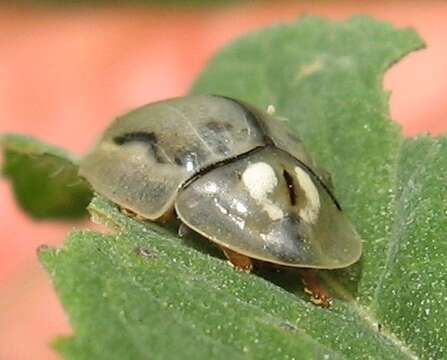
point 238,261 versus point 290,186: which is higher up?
point 290,186

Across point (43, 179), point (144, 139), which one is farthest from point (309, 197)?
point (43, 179)

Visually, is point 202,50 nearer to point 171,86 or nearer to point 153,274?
point 171,86

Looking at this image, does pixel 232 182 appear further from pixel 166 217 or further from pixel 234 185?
pixel 166 217

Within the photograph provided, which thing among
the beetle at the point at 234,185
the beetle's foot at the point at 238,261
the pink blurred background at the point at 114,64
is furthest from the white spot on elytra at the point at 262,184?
the pink blurred background at the point at 114,64

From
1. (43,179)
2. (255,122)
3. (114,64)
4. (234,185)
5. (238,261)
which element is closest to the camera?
(238,261)

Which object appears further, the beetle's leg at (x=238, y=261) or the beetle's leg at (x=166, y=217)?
the beetle's leg at (x=166, y=217)

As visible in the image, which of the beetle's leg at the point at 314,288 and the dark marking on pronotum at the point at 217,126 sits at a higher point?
the dark marking on pronotum at the point at 217,126

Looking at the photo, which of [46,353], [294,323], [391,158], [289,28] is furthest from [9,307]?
[294,323]

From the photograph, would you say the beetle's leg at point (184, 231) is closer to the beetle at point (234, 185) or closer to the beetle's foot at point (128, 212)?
the beetle at point (234, 185)
